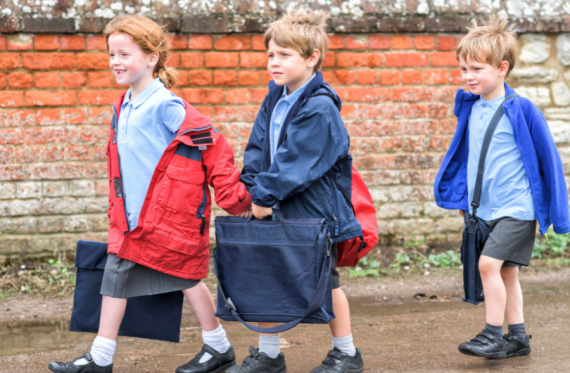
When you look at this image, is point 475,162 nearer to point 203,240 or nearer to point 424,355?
point 424,355

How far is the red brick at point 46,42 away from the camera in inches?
198

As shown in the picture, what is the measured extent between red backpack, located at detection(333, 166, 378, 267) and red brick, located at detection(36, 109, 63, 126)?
2910mm

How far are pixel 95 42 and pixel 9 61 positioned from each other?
667 mm

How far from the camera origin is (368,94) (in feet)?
18.3

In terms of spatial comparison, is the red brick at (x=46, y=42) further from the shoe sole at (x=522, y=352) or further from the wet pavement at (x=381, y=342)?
the shoe sole at (x=522, y=352)

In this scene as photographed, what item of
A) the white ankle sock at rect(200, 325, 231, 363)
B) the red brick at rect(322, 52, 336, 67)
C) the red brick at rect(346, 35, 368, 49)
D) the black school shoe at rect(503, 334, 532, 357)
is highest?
the red brick at rect(346, 35, 368, 49)

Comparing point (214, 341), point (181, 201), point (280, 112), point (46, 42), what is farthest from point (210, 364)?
point (46, 42)

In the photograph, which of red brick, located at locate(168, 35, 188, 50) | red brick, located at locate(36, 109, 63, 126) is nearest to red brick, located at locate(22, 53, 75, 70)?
red brick, located at locate(36, 109, 63, 126)

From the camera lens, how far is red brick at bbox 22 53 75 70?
5.05 meters

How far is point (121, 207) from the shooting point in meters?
3.08

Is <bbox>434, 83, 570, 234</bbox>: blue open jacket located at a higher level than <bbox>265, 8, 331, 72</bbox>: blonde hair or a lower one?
lower

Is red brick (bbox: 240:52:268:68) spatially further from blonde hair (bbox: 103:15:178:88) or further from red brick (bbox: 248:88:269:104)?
blonde hair (bbox: 103:15:178:88)

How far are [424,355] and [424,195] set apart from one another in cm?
246

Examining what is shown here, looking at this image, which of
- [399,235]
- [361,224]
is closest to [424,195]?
[399,235]
